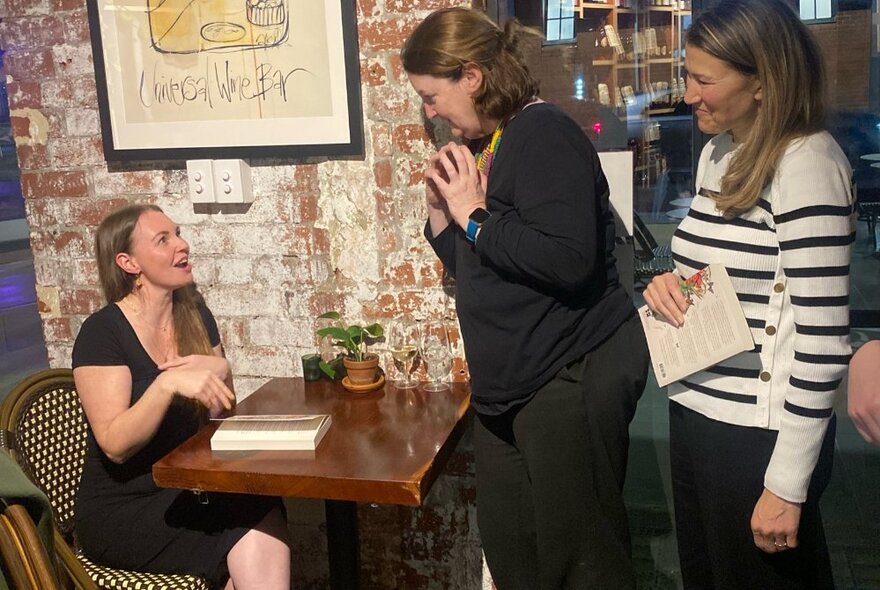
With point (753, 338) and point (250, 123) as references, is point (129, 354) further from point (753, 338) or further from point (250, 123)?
point (753, 338)

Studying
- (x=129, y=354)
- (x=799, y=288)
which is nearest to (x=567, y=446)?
(x=799, y=288)

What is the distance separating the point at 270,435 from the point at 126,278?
2.20ft

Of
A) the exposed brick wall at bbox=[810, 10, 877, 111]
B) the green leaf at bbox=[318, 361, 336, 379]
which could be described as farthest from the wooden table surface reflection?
the exposed brick wall at bbox=[810, 10, 877, 111]

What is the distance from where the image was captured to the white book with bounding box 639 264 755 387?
5.03ft

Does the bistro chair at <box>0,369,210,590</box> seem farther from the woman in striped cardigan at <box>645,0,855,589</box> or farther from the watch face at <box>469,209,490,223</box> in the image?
the woman in striped cardigan at <box>645,0,855,589</box>

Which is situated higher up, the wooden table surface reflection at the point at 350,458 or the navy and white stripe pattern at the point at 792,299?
the navy and white stripe pattern at the point at 792,299

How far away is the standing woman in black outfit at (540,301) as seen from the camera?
5.57ft

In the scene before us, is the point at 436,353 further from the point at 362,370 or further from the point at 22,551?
the point at 22,551

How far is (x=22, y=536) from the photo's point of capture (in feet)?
3.29

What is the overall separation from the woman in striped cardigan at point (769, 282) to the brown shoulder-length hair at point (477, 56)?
400mm

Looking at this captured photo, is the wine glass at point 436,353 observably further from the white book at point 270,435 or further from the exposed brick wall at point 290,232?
the white book at point 270,435

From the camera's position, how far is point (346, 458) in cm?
181

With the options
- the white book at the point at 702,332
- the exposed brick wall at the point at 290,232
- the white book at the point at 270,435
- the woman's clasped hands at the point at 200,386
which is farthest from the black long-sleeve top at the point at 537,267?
the woman's clasped hands at the point at 200,386

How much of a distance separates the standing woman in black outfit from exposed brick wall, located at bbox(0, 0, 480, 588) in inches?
16.0
